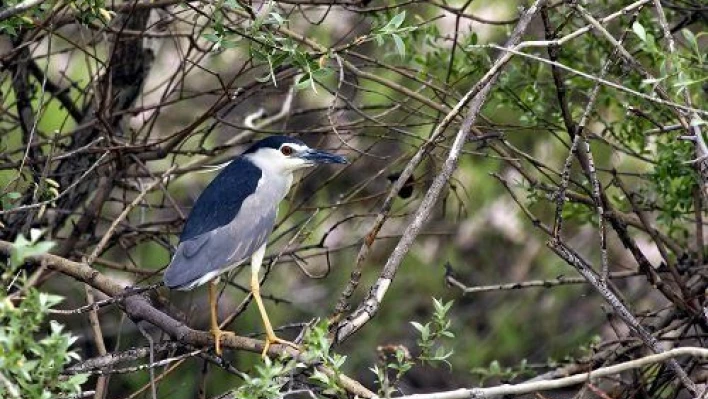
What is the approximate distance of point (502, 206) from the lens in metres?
7.13

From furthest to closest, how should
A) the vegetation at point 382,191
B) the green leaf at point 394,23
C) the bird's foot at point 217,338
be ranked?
the bird's foot at point 217,338, the green leaf at point 394,23, the vegetation at point 382,191

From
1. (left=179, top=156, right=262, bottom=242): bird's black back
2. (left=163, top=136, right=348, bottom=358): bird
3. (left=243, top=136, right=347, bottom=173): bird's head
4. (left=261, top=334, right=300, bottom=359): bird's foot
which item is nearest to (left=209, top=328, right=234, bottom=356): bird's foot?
(left=163, top=136, right=348, bottom=358): bird

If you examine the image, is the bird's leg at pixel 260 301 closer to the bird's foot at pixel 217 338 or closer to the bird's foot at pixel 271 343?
the bird's foot at pixel 271 343

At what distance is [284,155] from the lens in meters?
3.97

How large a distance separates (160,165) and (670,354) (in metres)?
3.74

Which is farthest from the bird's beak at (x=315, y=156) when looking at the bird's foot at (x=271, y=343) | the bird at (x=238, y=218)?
the bird's foot at (x=271, y=343)

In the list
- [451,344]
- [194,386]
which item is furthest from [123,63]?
[451,344]

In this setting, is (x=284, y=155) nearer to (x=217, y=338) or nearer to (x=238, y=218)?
(x=238, y=218)

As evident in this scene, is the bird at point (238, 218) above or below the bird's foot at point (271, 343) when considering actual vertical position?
above

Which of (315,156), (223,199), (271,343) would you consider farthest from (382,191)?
(271,343)

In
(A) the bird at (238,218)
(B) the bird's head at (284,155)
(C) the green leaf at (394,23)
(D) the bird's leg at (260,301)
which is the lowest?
(D) the bird's leg at (260,301)

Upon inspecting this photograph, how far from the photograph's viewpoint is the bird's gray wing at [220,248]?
11.3 ft

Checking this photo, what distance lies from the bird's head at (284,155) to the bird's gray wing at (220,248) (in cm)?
16

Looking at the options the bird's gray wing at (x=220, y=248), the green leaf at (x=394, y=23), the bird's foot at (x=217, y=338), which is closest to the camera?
the green leaf at (x=394, y=23)
